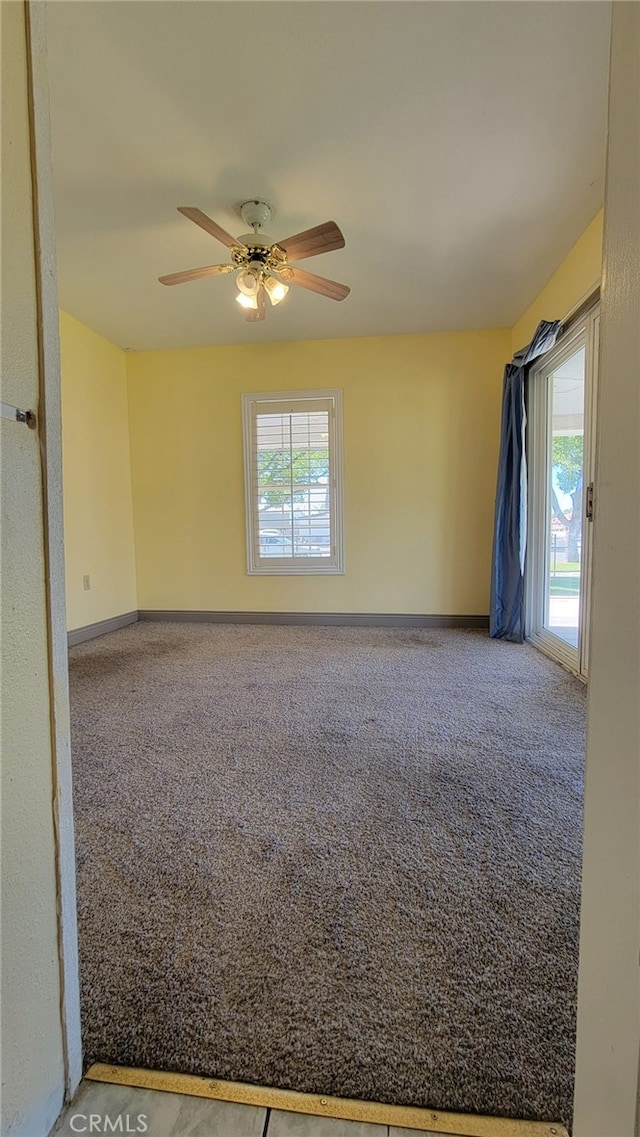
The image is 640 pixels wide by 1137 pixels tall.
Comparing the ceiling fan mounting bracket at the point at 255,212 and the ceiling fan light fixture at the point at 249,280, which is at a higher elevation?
the ceiling fan mounting bracket at the point at 255,212

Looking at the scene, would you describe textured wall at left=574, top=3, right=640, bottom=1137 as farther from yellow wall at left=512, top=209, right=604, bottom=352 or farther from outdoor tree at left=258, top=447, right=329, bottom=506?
outdoor tree at left=258, top=447, right=329, bottom=506

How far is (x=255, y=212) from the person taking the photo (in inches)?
83.2

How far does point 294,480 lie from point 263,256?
1.88m

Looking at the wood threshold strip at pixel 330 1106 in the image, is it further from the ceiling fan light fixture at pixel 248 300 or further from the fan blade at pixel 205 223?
the ceiling fan light fixture at pixel 248 300

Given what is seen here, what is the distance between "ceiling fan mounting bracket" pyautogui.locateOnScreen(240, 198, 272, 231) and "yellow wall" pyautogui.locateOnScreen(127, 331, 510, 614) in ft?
5.37

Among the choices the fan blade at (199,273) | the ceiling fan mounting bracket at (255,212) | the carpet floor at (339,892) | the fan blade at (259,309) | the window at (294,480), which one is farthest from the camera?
the window at (294,480)

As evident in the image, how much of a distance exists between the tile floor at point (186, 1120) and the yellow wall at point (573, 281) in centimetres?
304

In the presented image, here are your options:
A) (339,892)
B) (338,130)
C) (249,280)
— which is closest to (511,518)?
(249,280)

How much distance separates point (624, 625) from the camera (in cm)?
49

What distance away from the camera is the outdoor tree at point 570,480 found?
2.67 metres

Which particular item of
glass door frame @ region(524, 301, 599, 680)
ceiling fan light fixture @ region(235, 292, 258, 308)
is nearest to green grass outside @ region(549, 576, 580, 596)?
glass door frame @ region(524, 301, 599, 680)

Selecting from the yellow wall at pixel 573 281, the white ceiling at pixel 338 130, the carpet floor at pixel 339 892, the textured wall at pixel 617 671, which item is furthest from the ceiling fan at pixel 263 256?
the carpet floor at pixel 339 892

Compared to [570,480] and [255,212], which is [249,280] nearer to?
[255,212]

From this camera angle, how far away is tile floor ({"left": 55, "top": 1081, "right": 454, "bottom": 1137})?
64 cm
